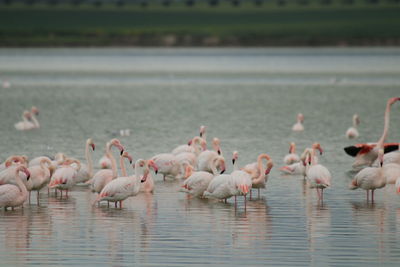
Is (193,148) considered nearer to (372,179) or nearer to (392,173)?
(392,173)

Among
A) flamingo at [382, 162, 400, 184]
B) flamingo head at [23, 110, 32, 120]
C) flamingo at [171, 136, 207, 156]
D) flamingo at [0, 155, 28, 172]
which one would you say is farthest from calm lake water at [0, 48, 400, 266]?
flamingo at [171, 136, 207, 156]

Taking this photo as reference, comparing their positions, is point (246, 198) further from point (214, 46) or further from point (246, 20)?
point (246, 20)

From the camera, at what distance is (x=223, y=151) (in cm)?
2255

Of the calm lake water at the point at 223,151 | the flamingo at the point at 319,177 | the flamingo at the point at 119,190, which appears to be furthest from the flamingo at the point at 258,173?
the flamingo at the point at 119,190

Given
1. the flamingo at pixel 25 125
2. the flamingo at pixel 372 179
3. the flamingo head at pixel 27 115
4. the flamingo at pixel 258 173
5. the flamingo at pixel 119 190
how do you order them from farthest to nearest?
the flamingo head at pixel 27 115
the flamingo at pixel 25 125
the flamingo at pixel 258 173
the flamingo at pixel 372 179
the flamingo at pixel 119 190

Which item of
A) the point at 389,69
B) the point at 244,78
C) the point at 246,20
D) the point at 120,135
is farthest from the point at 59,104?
the point at 246,20

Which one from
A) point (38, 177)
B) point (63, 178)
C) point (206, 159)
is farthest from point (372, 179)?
point (38, 177)

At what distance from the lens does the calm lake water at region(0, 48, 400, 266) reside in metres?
12.5

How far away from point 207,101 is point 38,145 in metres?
16.9

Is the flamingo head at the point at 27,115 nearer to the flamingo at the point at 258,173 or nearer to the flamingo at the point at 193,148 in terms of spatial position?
the flamingo at the point at 193,148

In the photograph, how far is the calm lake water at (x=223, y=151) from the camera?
1248 cm

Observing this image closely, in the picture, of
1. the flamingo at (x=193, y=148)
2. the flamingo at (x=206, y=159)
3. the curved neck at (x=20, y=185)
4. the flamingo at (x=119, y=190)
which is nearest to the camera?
the curved neck at (x=20, y=185)

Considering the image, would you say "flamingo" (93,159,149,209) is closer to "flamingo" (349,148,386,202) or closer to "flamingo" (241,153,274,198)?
"flamingo" (241,153,274,198)

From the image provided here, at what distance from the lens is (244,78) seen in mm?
57781
